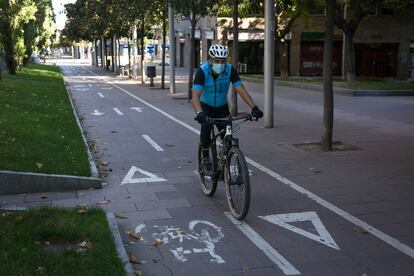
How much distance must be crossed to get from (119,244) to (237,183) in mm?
1604

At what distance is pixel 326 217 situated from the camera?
619 centimetres

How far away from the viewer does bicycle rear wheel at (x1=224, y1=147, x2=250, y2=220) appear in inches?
232

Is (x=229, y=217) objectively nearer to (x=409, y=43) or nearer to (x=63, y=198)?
(x=63, y=198)

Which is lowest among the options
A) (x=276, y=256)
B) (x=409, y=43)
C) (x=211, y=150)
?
(x=276, y=256)

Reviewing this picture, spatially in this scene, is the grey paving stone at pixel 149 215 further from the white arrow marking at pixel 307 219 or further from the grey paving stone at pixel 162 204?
the white arrow marking at pixel 307 219

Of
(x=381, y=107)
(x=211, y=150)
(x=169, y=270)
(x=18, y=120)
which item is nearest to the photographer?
(x=169, y=270)

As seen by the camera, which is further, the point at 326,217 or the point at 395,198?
the point at 395,198

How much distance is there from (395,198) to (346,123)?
7624mm

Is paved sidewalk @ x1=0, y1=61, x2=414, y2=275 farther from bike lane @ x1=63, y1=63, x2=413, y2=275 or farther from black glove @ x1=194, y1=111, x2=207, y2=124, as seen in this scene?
black glove @ x1=194, y1=111, x2=207, y2=124

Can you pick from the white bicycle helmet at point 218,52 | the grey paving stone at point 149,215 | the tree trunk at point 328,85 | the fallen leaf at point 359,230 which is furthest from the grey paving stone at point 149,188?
the tree trunk at point 328,85

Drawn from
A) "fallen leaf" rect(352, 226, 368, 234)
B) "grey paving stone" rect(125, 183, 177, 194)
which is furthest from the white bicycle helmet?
"fallen leaf" rect(352, 226, 368, 234)

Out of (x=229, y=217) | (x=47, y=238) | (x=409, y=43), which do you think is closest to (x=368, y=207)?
(x=229, y=217)

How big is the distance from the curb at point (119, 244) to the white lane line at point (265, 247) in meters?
1.24

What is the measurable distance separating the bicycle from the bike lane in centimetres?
20
